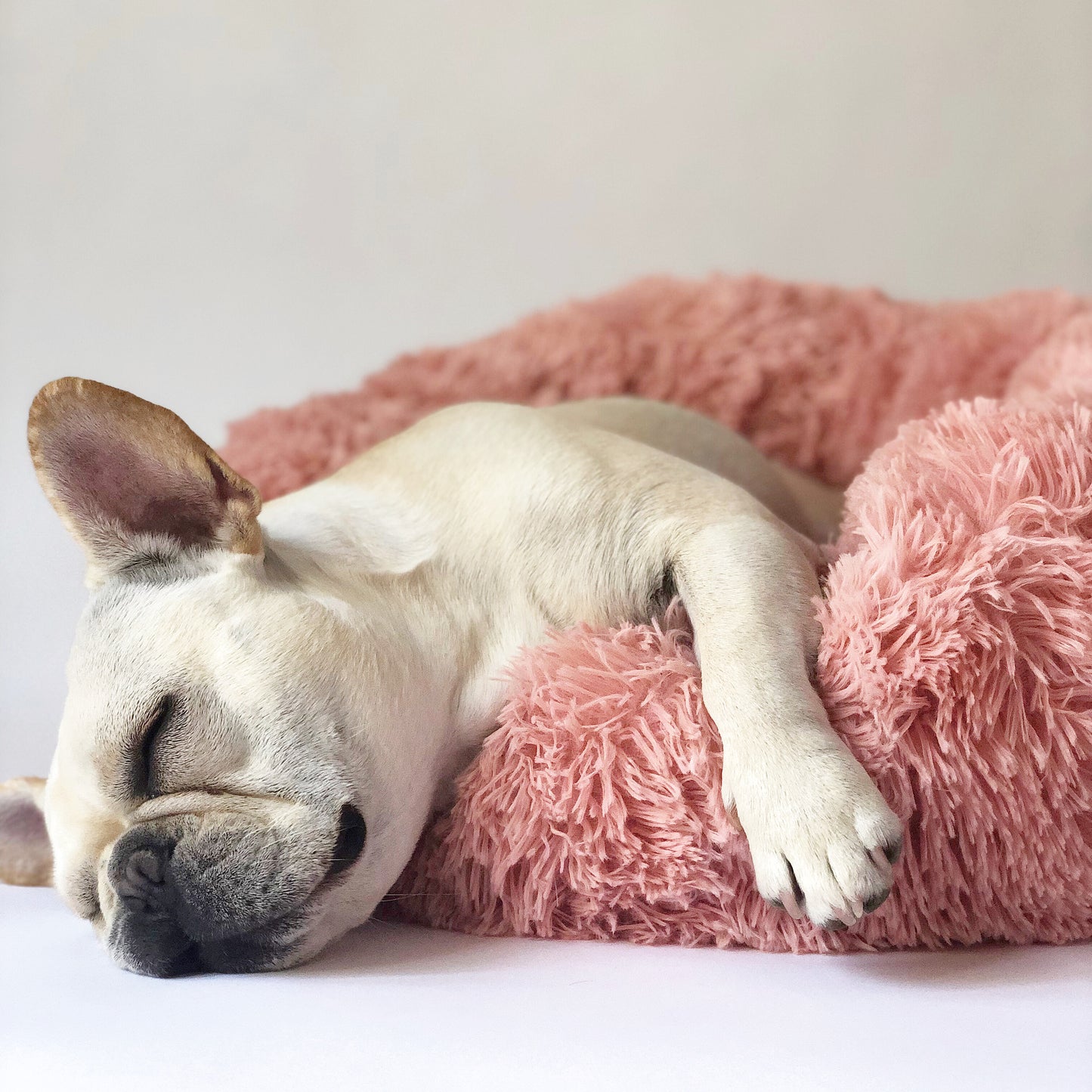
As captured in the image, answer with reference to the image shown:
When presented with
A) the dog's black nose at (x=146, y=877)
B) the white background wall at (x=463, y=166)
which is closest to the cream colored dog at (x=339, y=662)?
the dog's black nose at (x=146, y=877)

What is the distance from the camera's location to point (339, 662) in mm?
1351

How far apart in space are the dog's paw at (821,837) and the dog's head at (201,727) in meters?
0.48

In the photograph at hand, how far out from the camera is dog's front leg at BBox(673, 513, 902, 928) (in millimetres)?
1079

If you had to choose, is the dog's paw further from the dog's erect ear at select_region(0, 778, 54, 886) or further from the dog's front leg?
the dog's erect ear at select_region(0, 778, 54, 886)

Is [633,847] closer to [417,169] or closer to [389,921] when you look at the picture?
[389,921]

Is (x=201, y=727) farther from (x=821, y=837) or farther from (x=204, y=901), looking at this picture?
(x=821, y=837)

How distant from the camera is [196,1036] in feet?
3.43

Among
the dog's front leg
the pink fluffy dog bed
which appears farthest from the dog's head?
the dog's front leg

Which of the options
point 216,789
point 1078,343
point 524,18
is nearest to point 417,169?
point 524,18

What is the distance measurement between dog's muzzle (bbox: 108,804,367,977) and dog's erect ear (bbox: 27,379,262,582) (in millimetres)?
413

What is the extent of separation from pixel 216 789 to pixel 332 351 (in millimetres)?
2059

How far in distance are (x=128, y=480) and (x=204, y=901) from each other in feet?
1.88

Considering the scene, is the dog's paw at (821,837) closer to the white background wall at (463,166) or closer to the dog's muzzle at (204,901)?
the dog's muzzle at (204,901)

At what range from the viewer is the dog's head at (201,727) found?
123cm
